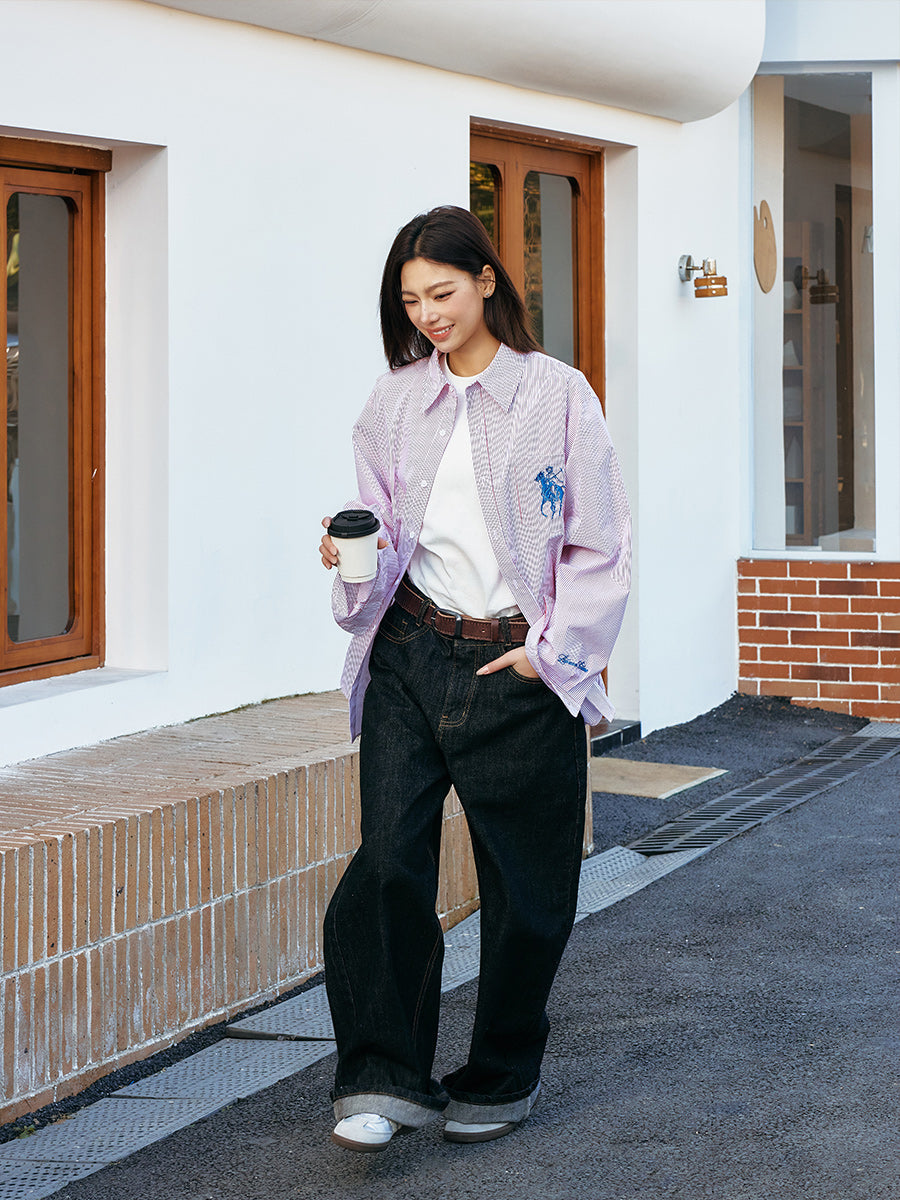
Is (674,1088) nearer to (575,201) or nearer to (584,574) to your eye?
(584,574)

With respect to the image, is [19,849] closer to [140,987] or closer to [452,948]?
[140,987]

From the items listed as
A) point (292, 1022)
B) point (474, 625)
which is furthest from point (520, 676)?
point (292, 1022)

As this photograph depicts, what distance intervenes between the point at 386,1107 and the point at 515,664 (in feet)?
2.92

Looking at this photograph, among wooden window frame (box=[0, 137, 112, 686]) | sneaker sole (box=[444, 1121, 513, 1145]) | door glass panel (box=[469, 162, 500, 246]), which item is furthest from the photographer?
door glass panel (box=[469, 162, 500, 246])

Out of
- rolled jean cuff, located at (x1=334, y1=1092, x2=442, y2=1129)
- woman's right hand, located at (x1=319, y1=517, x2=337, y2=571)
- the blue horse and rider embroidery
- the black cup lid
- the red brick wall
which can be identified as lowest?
rolled jean cuff, located at (x1=334, y1=1092, x2=442, y2=1129)

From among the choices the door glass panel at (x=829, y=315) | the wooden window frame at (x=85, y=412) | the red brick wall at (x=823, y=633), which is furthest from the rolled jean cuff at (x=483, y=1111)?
the door glass panel at (x=829, y=315)

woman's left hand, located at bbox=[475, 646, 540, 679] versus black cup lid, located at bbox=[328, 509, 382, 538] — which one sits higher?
black cup lid, located at bbox=[328, 509, 382, 538]

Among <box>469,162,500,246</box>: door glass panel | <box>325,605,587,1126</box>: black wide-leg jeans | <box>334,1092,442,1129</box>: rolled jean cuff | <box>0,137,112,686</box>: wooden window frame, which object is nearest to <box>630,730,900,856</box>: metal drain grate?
<box>0,137,112,686</box>: wooden window frame

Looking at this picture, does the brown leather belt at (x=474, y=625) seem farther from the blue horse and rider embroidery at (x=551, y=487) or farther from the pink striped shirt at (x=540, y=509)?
the blue horse and rider embroidery at (x=551, y=487)

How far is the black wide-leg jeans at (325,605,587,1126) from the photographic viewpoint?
321cm

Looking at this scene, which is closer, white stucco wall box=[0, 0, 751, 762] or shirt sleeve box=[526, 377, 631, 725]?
shirt sleeve box=[526, 377, 631, 725]

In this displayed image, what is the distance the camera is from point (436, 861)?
3375 mm

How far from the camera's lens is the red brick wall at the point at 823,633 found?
8547 millimetres

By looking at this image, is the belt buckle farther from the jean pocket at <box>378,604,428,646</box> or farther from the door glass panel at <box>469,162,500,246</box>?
the door glass panel at <box>469,162,500,246</box>
